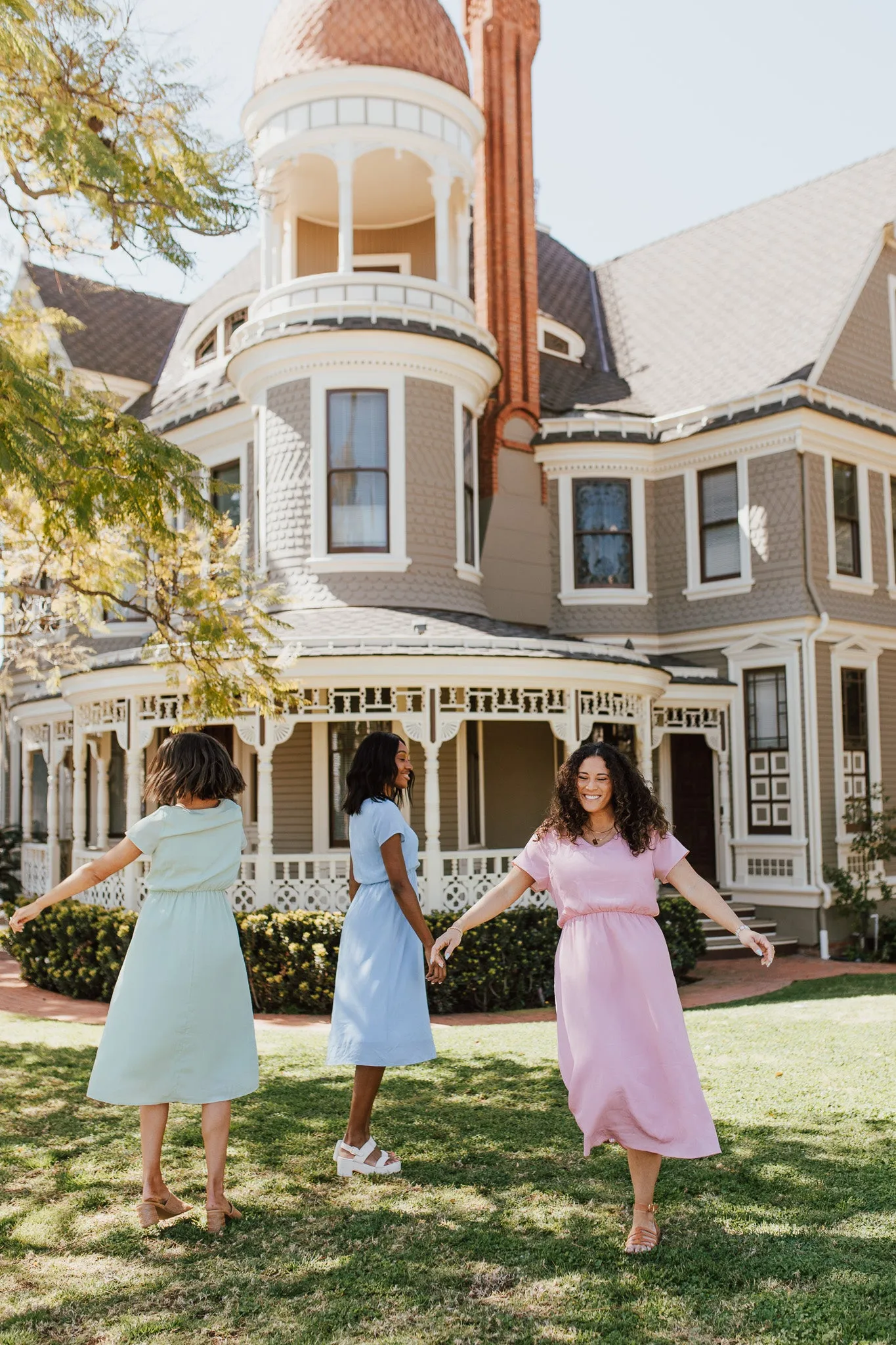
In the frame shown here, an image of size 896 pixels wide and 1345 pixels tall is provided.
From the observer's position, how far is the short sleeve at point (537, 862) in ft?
16.4

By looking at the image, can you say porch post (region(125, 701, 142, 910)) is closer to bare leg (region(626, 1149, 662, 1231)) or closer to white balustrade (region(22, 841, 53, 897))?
white balustrade (region(22, 841, 53, 897))

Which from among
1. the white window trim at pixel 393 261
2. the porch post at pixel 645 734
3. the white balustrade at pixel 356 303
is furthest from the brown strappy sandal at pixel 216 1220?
the white window trim at pixel 393 261

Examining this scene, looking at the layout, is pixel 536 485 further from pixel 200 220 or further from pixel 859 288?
pixel 200 220

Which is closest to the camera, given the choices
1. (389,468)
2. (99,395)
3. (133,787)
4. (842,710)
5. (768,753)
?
(99,395)

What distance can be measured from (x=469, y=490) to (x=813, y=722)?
587 centimetres

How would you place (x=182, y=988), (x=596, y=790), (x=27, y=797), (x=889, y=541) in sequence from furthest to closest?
(x=27, y=797)
(x=889, y=541)
(x=182, y=988)
(x=596, y=790)

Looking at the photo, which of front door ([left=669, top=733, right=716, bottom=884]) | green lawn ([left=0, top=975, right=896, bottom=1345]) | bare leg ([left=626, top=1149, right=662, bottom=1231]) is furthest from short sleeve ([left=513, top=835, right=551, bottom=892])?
front door ([left=669, top=733, right=716, bottom=884])

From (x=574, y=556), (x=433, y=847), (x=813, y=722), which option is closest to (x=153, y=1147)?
(x=433, y=847)

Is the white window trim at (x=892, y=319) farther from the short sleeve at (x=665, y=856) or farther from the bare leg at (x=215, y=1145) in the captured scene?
the bare leg at (x=215, y=1145)

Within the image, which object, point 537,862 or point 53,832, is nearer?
point 537,862

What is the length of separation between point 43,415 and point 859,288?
14.7 metres

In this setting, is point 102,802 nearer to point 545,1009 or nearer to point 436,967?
point 545,1009

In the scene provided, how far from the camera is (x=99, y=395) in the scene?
8.86 m

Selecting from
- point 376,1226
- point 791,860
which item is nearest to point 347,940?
point 376,1226
